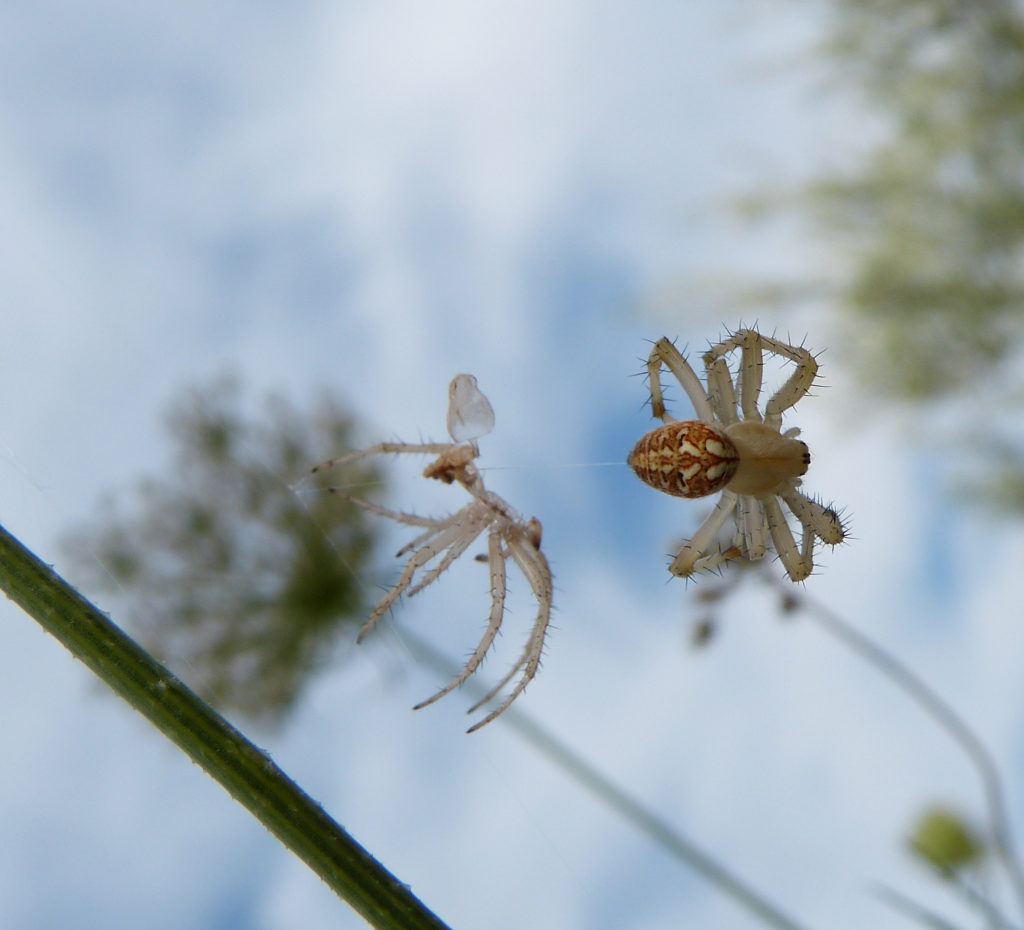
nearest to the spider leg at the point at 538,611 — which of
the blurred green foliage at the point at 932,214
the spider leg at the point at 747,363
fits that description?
the spider leg at the point at 747,363

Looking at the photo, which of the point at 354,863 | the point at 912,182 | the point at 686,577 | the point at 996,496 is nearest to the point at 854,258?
the point at 912,182

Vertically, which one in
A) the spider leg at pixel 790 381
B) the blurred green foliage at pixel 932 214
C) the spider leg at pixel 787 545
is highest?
the blurred green foliage at pixel 932 214

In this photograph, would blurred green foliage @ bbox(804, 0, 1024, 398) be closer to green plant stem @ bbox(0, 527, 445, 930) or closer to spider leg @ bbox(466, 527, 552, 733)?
spider leg @ bbox(466, 527, 552, 733)

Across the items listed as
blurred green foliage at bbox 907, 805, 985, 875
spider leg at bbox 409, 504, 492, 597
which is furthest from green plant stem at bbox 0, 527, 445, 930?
blurred green foliage at bbox 907, 805, 985, 875

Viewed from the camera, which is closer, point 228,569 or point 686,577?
point 686,577

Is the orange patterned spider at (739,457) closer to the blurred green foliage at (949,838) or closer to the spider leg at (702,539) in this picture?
the spider leg at (702,539)

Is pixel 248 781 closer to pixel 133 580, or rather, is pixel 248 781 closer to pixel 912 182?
pixel 133 580
